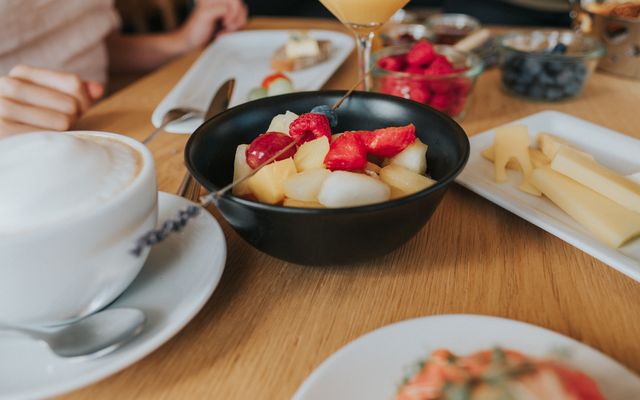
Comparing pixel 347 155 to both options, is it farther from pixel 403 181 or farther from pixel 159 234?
pixel 159 234

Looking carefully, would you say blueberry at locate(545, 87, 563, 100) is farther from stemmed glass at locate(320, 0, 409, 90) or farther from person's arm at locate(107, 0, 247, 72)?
person's arm at locate(107, 0, 247, 72)

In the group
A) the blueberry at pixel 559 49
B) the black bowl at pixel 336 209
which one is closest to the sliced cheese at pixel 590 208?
the black bowl at pixel 336 209

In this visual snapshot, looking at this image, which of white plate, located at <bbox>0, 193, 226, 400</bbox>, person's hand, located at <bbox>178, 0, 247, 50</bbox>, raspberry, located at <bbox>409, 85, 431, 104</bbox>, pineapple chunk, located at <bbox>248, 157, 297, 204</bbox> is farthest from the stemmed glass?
person's hand, located at <bbox>178, 0, 247, 50</bbox>

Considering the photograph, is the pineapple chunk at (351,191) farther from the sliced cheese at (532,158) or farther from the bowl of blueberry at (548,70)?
the bowl of blueberry at (548,70)

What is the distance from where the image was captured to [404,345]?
44cm

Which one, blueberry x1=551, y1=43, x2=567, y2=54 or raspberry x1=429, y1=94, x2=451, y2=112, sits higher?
blueberry x1=551, y1=43, x2=567, y2=54

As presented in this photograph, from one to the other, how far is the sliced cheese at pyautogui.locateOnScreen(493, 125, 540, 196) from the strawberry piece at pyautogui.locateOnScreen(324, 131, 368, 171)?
257 millimetres

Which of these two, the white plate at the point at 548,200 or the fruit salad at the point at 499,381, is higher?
the fruit salad at the point at 499,381

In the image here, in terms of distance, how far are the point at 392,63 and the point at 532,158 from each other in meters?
0.40

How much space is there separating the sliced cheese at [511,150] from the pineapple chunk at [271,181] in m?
0.34

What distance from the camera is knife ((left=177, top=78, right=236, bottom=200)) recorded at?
727 millimetres

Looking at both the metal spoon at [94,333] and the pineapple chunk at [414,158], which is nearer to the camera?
the metal spoon at [94,333]

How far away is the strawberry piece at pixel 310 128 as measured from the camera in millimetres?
639

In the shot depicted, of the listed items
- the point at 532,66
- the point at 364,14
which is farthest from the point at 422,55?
the point at 532,66
